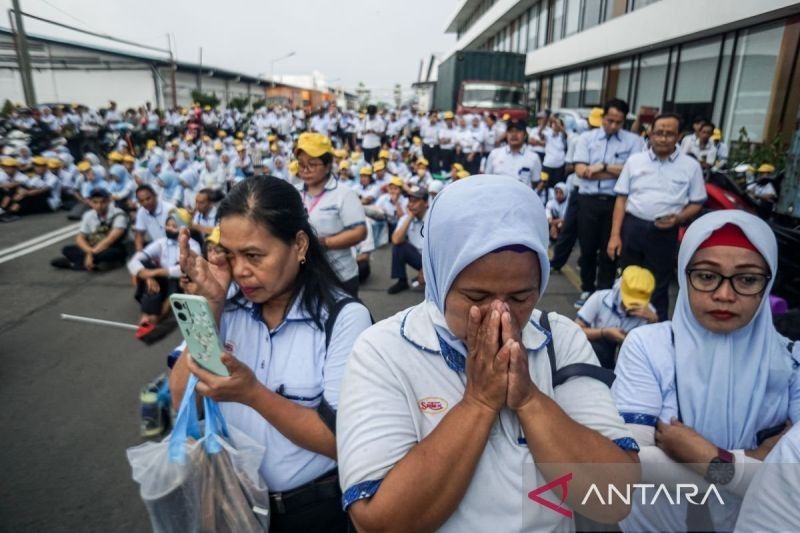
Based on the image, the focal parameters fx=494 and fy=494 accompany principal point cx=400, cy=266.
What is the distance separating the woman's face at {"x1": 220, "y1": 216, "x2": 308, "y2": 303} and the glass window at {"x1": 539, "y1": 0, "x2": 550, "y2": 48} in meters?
25.6

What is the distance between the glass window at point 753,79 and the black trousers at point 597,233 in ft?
24.3

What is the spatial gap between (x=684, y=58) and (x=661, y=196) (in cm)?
1125

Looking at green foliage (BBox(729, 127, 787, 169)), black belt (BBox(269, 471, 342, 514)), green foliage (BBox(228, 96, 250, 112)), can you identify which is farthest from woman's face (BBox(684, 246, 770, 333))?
green foliage (BBox(228, 96, 250, 112))

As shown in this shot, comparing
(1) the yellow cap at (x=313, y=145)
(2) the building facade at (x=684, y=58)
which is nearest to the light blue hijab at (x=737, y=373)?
(1) the yellow cap at (x=313, y=145)

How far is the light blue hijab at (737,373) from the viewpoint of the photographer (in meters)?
1.59

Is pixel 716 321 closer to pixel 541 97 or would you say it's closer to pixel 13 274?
pixel 13 274

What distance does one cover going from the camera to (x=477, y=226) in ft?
3.06

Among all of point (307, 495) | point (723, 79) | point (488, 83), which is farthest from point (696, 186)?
point (488, 83)

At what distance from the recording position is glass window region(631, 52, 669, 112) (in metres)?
14.1

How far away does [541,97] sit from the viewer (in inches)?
1005

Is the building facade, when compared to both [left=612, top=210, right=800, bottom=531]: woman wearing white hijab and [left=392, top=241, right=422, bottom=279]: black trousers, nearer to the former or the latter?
[left=392, top=241, right=422, bottom=279]: black trousers

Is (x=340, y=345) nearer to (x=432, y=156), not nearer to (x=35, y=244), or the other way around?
(x=35, y=244)

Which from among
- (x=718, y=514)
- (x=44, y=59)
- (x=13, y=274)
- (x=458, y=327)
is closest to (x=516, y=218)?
(x=458, y=327)

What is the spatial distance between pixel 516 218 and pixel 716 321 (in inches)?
44.3
